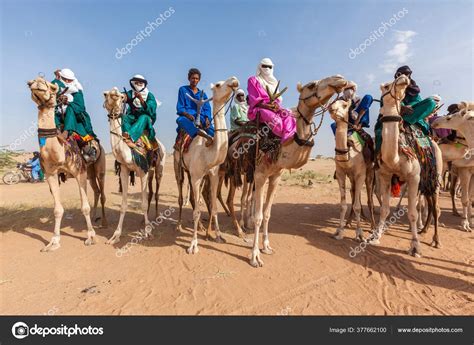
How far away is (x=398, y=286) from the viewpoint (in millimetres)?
4133

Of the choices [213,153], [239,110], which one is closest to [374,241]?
[213,153]

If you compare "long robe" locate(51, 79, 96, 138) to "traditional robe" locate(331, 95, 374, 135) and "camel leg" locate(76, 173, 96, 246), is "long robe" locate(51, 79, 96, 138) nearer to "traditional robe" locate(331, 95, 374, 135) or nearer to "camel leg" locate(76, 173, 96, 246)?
"camel leg" locate(76, 173, 96, 246)

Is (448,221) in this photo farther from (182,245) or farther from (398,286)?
(182,245)

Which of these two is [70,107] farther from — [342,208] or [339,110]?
[342,208]

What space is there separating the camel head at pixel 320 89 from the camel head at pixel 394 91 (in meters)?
1.71

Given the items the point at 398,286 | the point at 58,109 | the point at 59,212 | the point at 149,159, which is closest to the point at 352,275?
the point at 398,286

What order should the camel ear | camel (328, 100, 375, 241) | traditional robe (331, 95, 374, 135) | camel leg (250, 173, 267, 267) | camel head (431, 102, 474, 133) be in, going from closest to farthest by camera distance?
the camel ear < camel leg (250, 173, 267, 267) < camel head (431, 102, 474, 133) < camel (328, 100, 375, 241) < traditional robe (331, 95, 374, 135)

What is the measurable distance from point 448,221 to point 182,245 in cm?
792

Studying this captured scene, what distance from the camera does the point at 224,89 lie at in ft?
14.9

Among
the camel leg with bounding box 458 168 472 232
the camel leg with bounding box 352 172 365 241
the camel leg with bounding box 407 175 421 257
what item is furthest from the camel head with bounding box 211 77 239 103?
the camel leg with bounding box 458 168 472 232

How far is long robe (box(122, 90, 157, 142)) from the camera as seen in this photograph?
20.1ft

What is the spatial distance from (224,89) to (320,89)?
5.49ft

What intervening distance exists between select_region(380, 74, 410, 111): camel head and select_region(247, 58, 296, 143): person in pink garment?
6.01 feet
